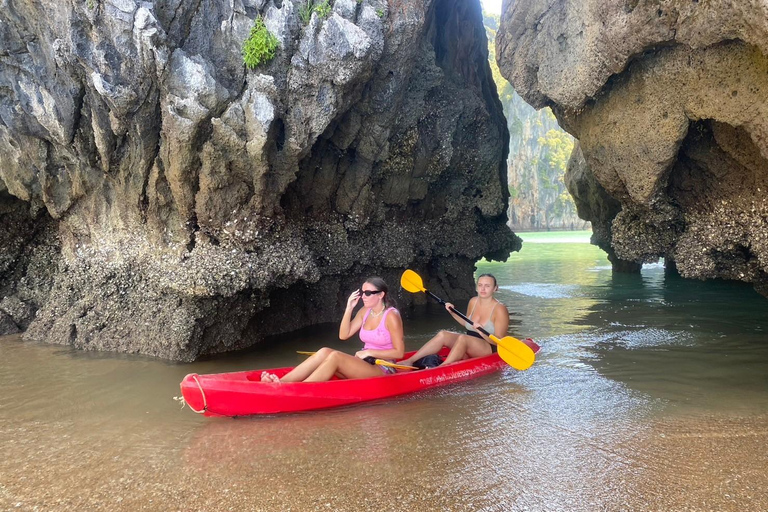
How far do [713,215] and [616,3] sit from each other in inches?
109

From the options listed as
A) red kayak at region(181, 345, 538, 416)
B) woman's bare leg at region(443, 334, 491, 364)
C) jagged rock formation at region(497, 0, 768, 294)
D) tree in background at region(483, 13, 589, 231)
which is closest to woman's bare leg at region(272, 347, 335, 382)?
red kayak at region(181, 345, 538, 416)

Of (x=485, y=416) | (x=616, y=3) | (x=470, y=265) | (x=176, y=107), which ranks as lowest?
(x=485, y=416)

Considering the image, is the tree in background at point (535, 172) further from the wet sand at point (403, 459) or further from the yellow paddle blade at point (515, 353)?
the wet sand at point (403, 459)

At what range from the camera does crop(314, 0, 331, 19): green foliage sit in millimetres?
6770

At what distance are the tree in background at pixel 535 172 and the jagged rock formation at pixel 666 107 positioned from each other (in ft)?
157

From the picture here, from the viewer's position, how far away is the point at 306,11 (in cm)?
685

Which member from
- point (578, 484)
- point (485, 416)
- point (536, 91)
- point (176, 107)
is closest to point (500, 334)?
point (485, 416)

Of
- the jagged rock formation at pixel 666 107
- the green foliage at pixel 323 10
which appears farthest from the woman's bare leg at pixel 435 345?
the green foliage at pixel 323 10

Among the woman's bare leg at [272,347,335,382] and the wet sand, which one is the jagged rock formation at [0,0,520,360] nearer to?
the woman's bare leg at [272,347,335,382]

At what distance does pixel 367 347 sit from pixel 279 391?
118 cm

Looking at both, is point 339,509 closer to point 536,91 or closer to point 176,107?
point 176,107

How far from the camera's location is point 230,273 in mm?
6793

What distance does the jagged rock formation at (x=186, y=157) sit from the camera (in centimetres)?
645

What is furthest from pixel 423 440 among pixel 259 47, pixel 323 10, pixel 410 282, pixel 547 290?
pixel 547 290
